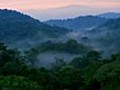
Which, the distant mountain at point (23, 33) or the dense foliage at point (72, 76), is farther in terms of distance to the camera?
the distant mountain at point (23, 33)

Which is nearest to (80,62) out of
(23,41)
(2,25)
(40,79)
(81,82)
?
(81,82)

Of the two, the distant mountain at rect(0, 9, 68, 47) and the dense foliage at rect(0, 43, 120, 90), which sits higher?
the distant mountain at rect(0, 9, 68, 47)

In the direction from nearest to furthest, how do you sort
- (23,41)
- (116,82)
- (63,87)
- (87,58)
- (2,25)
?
(116,82) < (63,87) < (87,58) < (23,41) < (2,25)

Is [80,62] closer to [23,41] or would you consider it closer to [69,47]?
[69,47]

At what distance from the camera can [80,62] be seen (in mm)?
68000

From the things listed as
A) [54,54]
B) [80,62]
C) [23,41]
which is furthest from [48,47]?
[23,41]

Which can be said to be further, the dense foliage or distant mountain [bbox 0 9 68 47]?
distant mountain [bbox 0 9 68 47]

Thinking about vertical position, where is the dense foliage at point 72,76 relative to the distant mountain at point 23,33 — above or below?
below

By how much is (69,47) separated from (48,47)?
6242 mm

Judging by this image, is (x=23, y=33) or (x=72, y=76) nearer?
(x=72, y=76)

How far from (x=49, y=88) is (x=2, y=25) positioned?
15033 cm

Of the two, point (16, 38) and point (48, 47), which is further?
point (16, 38)

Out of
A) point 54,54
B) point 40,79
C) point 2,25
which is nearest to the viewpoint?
point 40,79

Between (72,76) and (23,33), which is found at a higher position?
Result: (23,33)
